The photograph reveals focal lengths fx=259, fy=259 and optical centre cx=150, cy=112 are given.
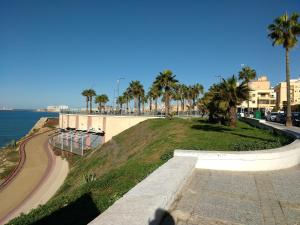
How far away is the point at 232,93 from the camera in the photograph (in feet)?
84.4

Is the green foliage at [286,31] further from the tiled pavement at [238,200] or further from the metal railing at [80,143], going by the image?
the metal railing at [80,143]

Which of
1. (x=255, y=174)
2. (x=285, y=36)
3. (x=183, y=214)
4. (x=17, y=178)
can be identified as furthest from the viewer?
(x=17, y=178)

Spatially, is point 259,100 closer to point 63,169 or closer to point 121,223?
point 63,169

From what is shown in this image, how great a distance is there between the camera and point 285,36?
28703mm

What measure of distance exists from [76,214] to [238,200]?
16.0ft

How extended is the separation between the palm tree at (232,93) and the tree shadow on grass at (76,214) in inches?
770

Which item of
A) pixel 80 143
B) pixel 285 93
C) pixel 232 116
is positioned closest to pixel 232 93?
pixel 232 116

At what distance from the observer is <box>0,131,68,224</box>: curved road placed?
77.0 feet

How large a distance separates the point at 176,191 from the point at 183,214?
0.96 metres

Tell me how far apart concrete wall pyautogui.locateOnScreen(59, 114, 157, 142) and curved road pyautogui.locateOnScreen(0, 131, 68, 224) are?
1077 cm

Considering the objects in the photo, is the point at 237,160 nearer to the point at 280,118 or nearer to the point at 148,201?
the point at 148,201

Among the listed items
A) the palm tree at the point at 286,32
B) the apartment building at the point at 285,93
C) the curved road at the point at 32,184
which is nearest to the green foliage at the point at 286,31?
the palm tree at the point at 286,32

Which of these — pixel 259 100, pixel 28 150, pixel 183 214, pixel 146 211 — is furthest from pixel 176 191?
pixel 259 100

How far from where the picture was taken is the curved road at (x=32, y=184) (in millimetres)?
23475
